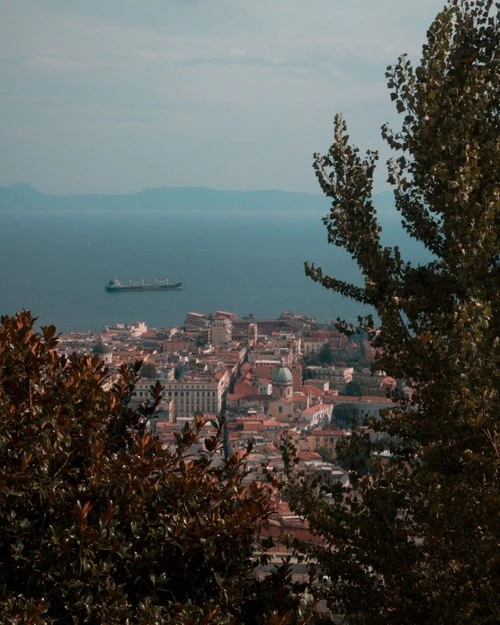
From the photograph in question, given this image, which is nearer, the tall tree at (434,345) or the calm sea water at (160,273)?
the tall tree at (434,345)

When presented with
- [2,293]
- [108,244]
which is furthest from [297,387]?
[108,244]

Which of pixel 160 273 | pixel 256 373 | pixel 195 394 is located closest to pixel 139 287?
pixel 160 273

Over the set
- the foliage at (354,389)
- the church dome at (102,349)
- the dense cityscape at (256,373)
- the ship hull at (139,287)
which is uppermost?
→ the ship hull at (139,287)

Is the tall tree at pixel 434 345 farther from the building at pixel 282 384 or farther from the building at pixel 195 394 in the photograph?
the building at pixel 282 384

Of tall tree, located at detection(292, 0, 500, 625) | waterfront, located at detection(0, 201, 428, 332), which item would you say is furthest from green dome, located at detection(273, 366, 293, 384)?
tall tree, located at detection(292, 0, 500, 625)

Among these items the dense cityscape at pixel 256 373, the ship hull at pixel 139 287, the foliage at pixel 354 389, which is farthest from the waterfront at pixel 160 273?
the foliage at pixel 354 389

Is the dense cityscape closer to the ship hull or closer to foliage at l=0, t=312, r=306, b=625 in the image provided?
the ship hull

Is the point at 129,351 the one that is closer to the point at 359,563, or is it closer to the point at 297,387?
the point at 297,387
